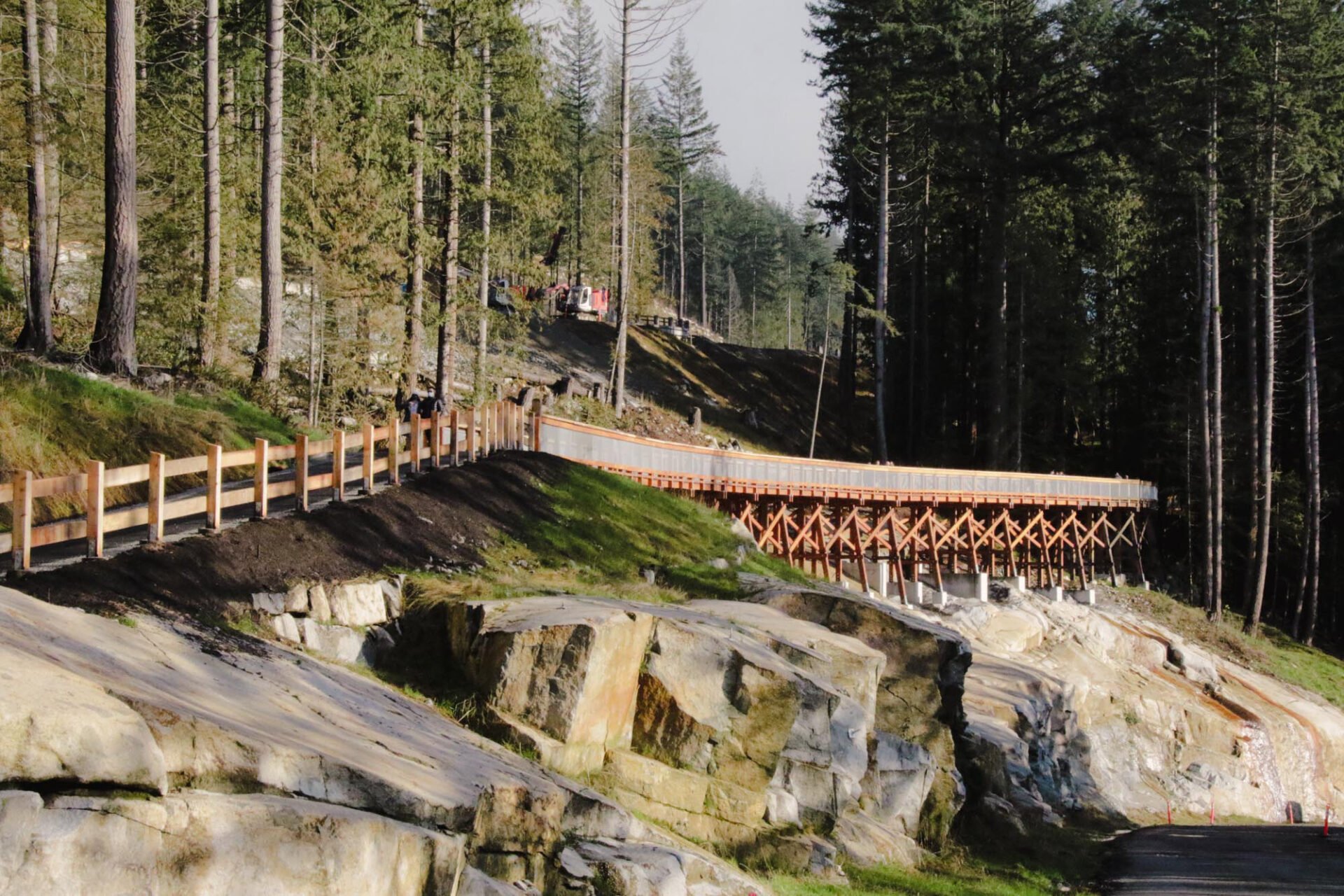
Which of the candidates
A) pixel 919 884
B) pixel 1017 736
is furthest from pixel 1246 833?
pixel 919 884

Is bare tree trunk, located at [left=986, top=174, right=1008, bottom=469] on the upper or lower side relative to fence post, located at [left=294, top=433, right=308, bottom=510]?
upper

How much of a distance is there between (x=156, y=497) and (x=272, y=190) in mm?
14072

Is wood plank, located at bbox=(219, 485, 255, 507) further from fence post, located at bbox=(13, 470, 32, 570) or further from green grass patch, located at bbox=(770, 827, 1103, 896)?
green grass patch, located at bbox=(770, 827, 1103, 896)

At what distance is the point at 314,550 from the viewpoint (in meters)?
12.5

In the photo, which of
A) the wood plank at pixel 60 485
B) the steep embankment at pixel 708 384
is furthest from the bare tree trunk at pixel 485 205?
the wood plank at pixel 60 485

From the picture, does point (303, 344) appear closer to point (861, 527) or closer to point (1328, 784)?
point (861, 527)

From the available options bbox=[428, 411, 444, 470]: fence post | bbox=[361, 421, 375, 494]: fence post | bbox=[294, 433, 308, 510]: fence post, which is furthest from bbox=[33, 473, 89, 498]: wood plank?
bbox=[428, 411, 444, 470]: fence post

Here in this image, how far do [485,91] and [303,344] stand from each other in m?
8.29

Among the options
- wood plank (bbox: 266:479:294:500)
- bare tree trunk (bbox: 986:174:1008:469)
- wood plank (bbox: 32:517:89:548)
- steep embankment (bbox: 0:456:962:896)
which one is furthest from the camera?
bare tree trunk (bbox: 986:174:1008:469)

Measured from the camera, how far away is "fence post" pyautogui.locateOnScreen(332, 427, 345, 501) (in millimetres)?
14289

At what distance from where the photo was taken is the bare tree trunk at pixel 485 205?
31188mm

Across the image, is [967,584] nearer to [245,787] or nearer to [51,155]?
[51,155]

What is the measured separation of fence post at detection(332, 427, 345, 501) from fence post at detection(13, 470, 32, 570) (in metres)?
4.94

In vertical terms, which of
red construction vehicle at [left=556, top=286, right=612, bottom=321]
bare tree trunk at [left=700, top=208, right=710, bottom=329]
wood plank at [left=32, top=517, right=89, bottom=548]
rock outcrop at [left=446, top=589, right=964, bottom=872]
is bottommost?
rock outcrop at [left=446, top=589, right=964, bottom=872]
